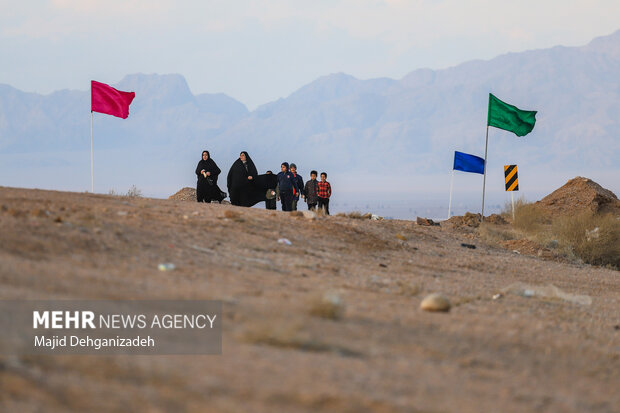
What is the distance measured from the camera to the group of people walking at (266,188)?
2014 centimetres

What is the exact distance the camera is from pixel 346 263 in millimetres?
11422

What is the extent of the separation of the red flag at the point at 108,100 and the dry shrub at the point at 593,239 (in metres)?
13.8

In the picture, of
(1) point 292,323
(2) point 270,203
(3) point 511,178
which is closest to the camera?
(1) point 292,323

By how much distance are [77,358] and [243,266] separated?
4786 millimetres

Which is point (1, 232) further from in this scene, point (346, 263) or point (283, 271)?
point (346, 263)

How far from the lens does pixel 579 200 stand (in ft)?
96.6

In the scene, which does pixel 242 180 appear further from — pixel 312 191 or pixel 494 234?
pixel 494 234

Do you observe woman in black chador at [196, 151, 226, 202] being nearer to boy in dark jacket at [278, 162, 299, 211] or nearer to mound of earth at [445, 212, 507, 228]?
boy in dark jacket at [278, 162, 299, 211]

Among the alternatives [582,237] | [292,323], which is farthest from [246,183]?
[292,323]

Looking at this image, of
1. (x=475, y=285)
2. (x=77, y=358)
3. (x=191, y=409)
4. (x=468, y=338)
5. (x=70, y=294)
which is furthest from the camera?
(x=475, y=285)

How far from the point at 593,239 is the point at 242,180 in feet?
36.2

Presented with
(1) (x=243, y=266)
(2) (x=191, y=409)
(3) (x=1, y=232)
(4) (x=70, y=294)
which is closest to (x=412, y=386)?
(2) (x=191, y=409)

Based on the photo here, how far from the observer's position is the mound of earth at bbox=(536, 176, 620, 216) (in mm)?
28625

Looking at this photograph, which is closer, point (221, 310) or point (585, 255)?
point (221, 310)
